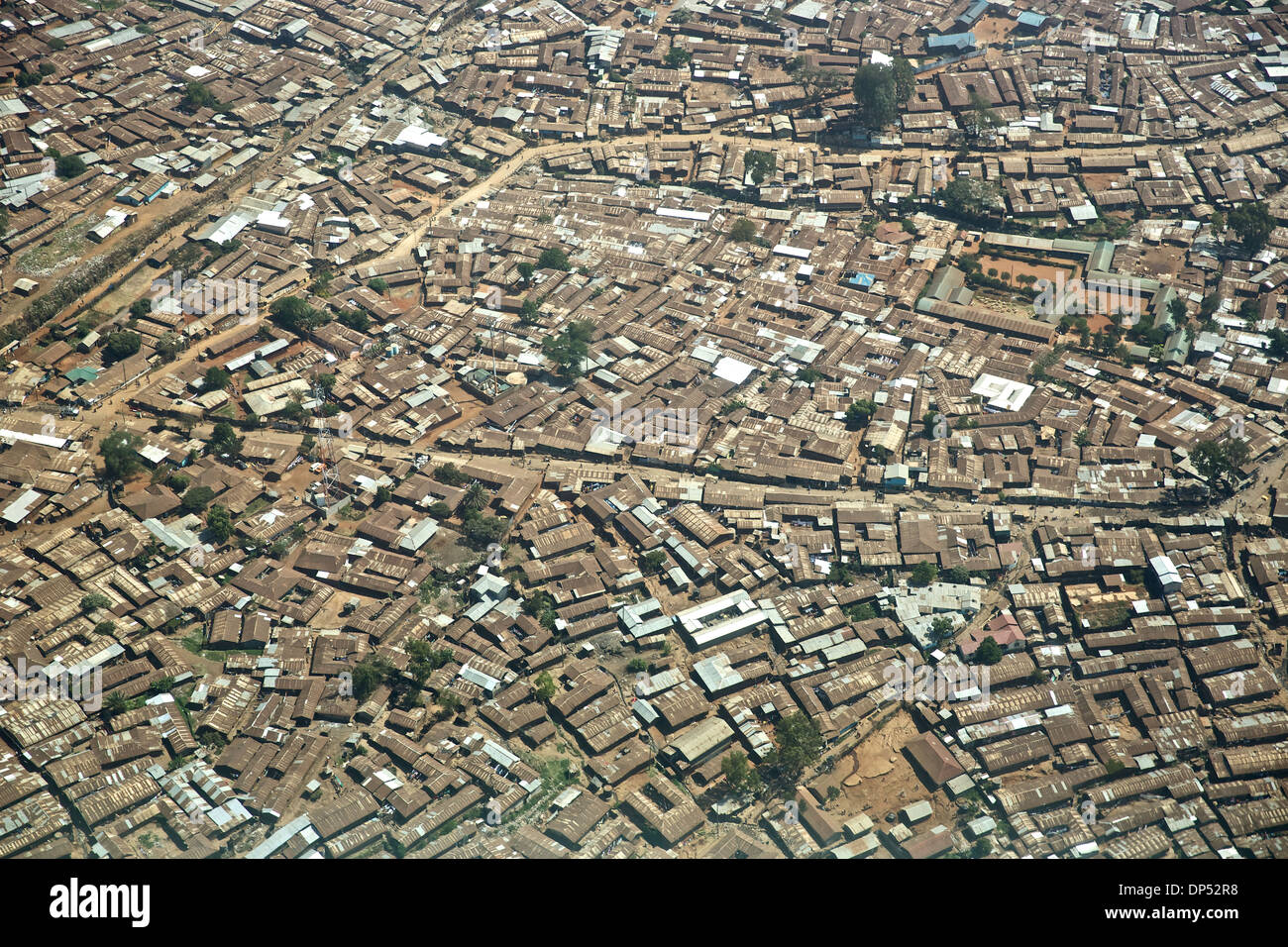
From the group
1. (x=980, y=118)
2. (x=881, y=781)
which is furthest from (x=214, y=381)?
(x=980, y=118)

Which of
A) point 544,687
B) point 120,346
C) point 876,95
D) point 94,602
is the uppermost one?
point 876,95

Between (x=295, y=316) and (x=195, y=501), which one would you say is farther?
(x=295, y=316)

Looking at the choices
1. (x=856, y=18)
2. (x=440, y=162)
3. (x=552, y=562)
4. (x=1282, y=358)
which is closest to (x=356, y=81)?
(x=440, y=162)

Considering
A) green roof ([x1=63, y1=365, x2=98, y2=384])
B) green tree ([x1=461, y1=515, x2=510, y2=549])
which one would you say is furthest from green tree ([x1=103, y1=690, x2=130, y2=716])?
green roof ([x1=63, y1=365, x2=98, y2=384])

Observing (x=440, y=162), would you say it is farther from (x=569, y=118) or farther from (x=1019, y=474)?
(x=1019, y=474)

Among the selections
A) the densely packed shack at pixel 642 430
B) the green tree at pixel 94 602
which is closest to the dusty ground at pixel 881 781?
the densely packed shack at pixel 642 430

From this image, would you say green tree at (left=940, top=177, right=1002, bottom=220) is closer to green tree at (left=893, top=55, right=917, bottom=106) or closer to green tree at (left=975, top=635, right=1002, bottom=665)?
green tree at (left=893, top=55, right=917, bottom=106)

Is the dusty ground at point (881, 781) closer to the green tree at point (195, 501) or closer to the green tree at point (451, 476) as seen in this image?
the green tree at point (451, 476)

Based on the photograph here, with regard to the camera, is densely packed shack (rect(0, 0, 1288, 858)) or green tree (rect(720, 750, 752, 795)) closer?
green tree (rect(720, 750, 752, 795))

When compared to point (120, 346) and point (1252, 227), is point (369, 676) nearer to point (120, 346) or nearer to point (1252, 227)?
point (120, 346)

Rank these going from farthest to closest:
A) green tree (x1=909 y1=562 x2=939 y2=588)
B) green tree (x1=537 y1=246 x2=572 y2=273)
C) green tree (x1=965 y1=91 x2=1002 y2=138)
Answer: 1. green tree (x1=965 y1=91 x2=1002 y2=138)
2. green tree (x1=537 y1=246 x2=572 y2=273)
3. green tree (x1=909 y1=562 x2=939 y2=588)

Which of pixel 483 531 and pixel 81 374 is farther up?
pixel 483 531
